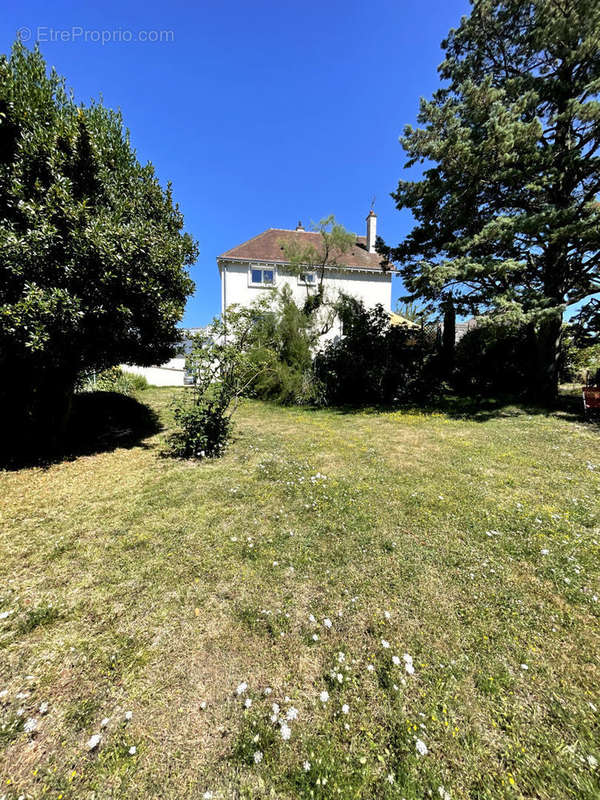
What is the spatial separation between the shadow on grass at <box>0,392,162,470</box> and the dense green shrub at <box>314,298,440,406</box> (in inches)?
272

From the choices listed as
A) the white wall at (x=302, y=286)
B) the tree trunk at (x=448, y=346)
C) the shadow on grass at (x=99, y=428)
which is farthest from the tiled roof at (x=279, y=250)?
the shadow on grass at (x=99, y=428)

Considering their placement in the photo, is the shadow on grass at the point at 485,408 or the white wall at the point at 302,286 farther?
the white wall at the point at 302,286

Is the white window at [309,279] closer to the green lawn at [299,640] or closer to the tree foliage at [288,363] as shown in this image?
the tree foliage at [288,363]

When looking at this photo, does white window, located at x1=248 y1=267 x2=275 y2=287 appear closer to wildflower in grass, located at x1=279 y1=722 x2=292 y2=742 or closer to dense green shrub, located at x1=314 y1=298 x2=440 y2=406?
dense green shrub, located at x1=314 y1=298 x2=440 y2=406

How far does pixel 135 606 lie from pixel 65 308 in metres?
3.93

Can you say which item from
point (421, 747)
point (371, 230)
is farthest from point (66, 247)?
point (371, 230)

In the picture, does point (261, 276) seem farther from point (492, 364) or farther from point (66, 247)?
point (66, 247)

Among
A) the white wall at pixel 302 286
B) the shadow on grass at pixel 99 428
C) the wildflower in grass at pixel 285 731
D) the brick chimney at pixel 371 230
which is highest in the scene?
the brick chimney at pixel 371 230

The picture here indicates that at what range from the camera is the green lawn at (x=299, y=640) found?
147 cm

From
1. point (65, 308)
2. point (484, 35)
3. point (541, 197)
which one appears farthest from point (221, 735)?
point (484, 35)

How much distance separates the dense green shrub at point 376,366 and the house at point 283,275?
174 inches

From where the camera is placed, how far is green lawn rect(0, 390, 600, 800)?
1468 millimetres

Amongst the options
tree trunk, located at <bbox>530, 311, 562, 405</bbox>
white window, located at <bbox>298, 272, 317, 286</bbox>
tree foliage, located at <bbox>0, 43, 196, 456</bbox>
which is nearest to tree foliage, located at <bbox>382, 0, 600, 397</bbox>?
tree trunk, located at <bbox>530, 311, 562, 405</bbox>

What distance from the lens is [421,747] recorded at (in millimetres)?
1550
